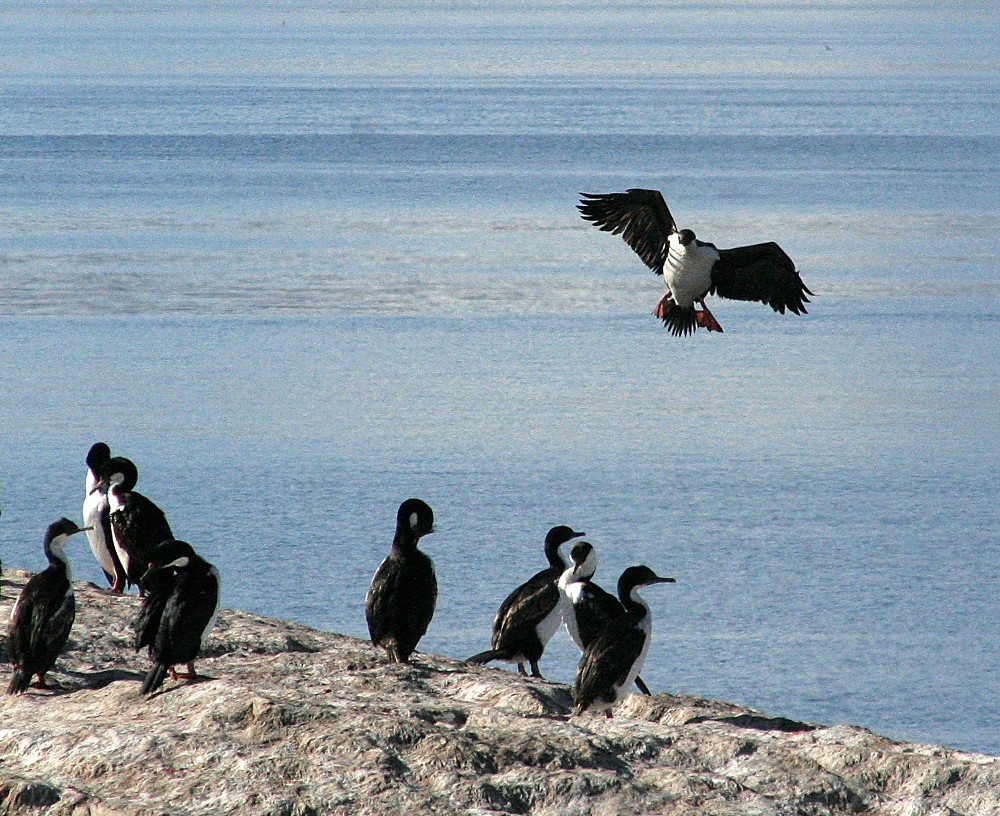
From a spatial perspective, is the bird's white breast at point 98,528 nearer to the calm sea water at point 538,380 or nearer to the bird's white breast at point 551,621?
the bird's white breast at point 551,621

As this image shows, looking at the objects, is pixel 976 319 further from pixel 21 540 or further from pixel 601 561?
pixel 21 540

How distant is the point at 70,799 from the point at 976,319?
Answer: 23.4 m

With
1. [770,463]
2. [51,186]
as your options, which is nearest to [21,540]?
[770,463]

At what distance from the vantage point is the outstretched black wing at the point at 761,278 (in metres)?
13.9

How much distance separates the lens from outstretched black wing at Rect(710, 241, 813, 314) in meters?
13.9

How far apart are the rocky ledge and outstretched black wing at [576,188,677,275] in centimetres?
637

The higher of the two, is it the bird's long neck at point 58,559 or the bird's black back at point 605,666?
the bird's long neck at point 58,559

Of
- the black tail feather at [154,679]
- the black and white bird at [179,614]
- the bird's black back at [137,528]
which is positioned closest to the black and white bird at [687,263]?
the bird's black back at [137,528]

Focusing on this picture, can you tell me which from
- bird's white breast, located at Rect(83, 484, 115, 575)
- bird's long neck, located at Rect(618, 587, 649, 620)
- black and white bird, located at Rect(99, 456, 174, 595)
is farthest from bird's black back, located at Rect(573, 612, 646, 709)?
bird's white breast, located at Rect(83, 484, 115, 575)

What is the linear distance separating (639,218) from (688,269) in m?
0.72

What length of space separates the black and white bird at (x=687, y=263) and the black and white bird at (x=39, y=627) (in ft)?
21.0

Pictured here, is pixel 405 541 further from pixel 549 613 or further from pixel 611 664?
pixel 611 664

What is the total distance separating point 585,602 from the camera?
939 centimetres

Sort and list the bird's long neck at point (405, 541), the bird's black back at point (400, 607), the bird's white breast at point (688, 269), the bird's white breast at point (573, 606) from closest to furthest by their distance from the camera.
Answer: the bird's black back at point (400, 607) < the bird's long neck at point (405, 541) < the bird's white breast at point (573, 606) < the bird's white breast at point (688, 269)
